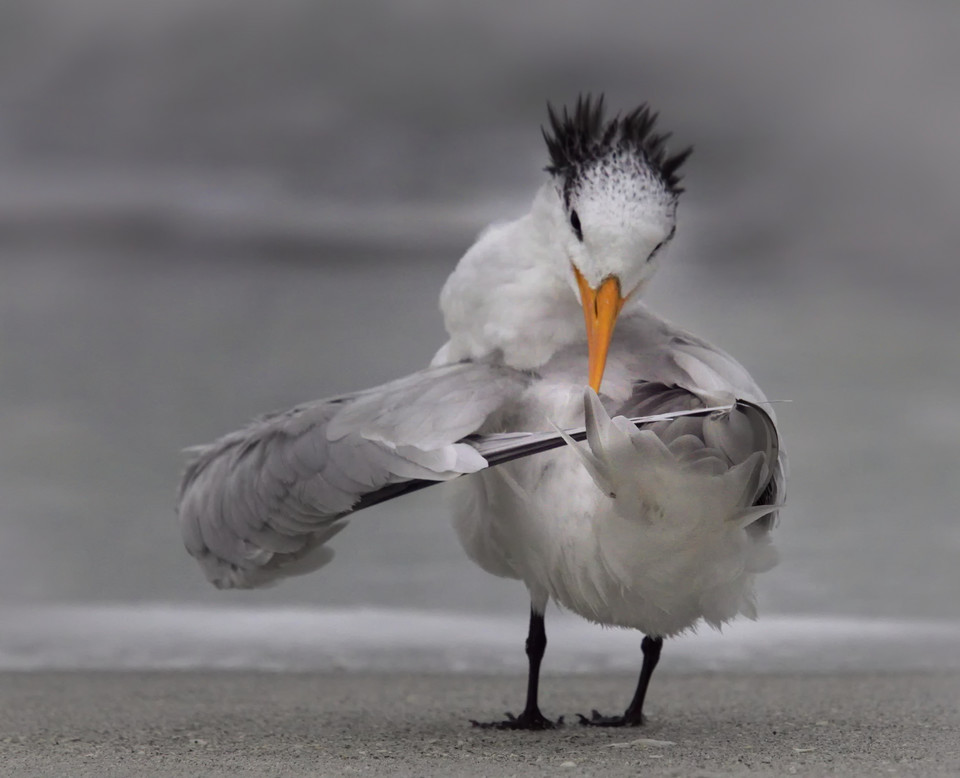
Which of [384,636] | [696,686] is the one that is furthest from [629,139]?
[384,636]

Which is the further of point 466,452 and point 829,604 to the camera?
point 829,604

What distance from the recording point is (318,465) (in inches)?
84.0

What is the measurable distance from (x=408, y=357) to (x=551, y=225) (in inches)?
94.7

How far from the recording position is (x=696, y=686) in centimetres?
299

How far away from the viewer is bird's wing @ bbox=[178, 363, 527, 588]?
6.60 feet

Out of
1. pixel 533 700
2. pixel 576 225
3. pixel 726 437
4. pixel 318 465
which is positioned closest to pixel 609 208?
pixel 576 225

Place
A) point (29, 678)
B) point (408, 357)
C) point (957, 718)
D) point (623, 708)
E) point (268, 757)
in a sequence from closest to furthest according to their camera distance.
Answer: point (268, 757) → point (957, 718) → point (623, 708) → point (29, 678) → point (408, 357)

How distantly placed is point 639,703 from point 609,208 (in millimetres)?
853

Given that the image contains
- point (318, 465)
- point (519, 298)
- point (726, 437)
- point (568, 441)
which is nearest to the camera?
point (568, 441)

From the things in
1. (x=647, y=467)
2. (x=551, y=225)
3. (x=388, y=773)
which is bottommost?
(x=388, y=773)

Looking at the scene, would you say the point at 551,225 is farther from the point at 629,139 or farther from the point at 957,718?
the point at 957,718

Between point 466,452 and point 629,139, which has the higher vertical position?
point 629,139

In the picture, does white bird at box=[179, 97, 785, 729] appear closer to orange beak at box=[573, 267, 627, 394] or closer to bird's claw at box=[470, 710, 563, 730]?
orange beak at box=[573, 267, 627, 394]

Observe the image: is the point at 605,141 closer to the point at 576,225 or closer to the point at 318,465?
the point at 576,225
